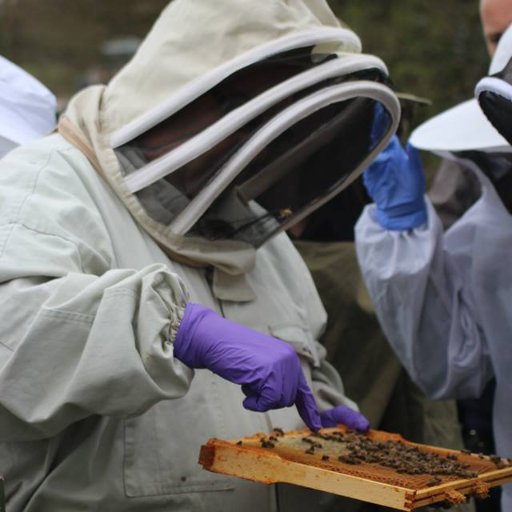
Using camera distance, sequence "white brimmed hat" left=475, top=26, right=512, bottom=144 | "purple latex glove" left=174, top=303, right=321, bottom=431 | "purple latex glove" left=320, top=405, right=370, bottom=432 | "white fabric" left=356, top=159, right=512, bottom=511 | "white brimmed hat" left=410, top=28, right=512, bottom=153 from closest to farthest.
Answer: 1. "purple latex glove" left=174, top=303, right=321, bottom=431
2. "white brimmed hat" left=475, top=26, right=512, bottom=144
3. "purple latex glove" left=320, top=405, right=370, bottom=432
4. "white brimmed hat" left=410, top=28, right=512, bottom=153
5. "white fabric" left=356, top=159, right=512, bottom=511

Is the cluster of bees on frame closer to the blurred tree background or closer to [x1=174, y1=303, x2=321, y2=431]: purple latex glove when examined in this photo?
[x1=174, y1=303, x2=321, y2=431]: purple latex glove

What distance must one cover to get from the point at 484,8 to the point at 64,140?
203 cm

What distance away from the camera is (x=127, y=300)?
2.22m

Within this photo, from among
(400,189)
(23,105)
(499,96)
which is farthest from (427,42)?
(499,96)

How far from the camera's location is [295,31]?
2.83 m

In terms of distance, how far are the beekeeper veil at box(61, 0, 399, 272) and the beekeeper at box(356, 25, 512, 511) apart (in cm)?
75

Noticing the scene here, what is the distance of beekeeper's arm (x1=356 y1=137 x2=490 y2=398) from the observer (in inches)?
144

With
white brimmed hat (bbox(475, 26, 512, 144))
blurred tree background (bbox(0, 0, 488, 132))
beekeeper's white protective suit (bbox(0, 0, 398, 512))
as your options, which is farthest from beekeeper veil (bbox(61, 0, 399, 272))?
blurred tree background (bbox(0, 0, 488, 132))

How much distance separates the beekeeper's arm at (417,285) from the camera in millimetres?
3666

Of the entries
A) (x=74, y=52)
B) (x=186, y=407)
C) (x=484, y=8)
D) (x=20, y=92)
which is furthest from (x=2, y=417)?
(x=74, y=52)

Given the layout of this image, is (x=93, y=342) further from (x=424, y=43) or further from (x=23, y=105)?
(x=424, y=43)

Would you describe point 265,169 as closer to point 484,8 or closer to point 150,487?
point 150,487

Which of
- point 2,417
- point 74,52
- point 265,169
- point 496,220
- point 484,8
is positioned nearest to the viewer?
point 2,417

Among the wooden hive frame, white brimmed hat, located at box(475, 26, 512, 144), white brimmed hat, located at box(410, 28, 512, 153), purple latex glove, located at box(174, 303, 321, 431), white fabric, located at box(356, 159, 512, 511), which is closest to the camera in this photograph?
the wooden hive frame
